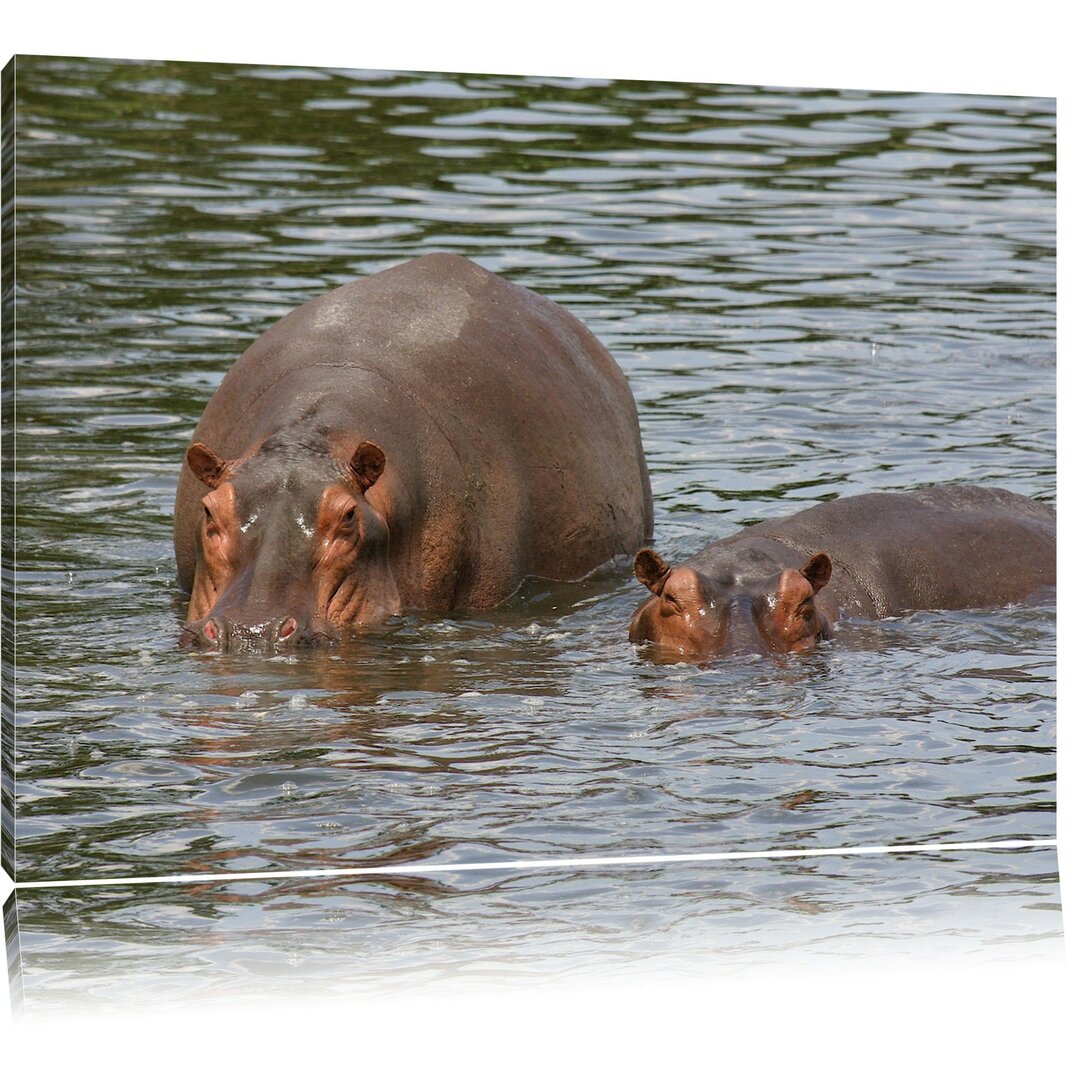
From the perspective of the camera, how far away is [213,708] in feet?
26.1

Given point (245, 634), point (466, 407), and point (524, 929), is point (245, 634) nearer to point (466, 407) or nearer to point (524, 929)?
point (466, 407)

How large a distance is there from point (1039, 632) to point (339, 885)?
3.62 meters

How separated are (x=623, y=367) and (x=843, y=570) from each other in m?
2.77

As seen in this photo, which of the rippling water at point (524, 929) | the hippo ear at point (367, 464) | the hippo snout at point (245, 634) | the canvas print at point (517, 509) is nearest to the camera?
the rippling water at point (524, 929)

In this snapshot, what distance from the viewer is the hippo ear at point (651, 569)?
8.81 m

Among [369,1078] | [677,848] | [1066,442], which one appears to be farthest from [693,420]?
[369,1078]

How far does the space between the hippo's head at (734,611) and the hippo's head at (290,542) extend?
3.25 feet

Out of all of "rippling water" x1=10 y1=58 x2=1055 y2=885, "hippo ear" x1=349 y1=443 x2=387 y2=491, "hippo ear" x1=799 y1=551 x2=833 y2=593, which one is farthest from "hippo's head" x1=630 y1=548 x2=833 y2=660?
"hippo ear" x1=349 y1=443 x2=387 y2=491

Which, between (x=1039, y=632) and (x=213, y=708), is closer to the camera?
A: (x=213, y=708)

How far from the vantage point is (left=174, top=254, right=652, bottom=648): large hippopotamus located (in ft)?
29.1

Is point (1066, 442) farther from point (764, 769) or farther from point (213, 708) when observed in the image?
point (213, 708)

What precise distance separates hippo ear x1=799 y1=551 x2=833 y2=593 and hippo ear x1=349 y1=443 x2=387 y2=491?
151 centimetres

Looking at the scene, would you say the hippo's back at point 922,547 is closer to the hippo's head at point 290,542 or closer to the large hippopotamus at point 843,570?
the large hippopotamus at point 843,570

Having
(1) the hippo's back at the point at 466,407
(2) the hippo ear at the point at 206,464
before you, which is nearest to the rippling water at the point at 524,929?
(2) the hippo ear at the point at 206,464
